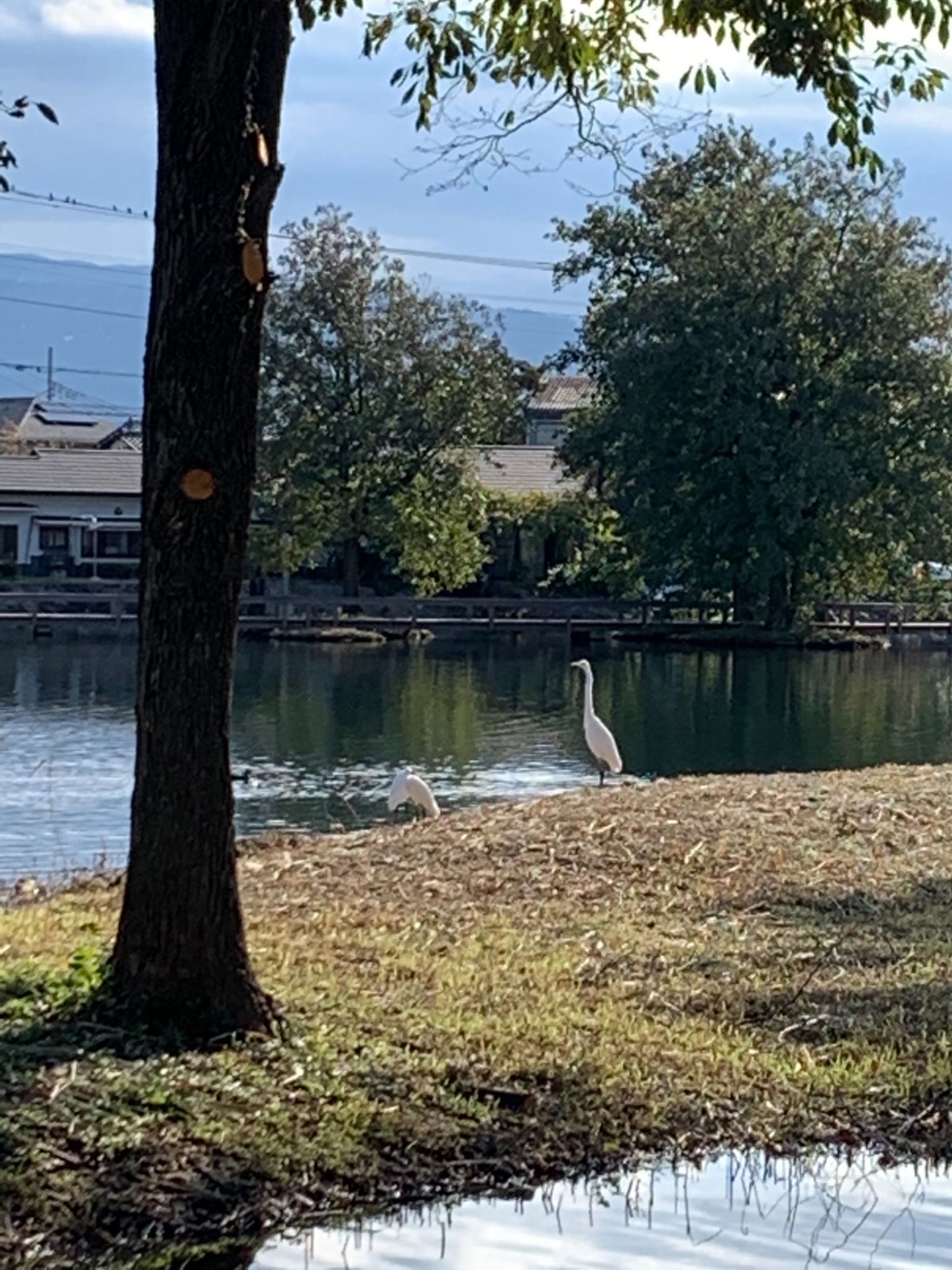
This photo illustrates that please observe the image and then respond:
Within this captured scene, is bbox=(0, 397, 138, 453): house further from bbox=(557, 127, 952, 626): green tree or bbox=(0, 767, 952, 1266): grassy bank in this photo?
bbox=(0, 767, 952, 1266): grassy bank

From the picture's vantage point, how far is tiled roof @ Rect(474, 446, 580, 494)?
7106cm

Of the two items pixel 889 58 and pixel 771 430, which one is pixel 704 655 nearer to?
pixel 771 430

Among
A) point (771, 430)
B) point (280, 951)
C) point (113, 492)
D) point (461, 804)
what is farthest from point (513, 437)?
point (280, 951)

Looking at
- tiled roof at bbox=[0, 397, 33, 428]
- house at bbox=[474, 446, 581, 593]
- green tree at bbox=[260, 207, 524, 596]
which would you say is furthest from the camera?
tiled roof at bbox=[0, 397, 33, 428]

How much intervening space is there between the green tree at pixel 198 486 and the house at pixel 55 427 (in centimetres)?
8009

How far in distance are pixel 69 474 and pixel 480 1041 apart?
67243 millimetres

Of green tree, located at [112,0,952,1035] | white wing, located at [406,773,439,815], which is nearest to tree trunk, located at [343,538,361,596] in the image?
white wing, located at [406,773,439,815]

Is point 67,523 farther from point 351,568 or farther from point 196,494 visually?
point 196,494

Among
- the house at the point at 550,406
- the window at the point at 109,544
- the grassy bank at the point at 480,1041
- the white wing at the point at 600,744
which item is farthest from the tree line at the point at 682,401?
the grassy bank at the point at 480,1041

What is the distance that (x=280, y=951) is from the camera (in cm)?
942

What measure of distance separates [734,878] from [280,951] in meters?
3.60

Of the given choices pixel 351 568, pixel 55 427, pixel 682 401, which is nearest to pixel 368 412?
pixel 351 568

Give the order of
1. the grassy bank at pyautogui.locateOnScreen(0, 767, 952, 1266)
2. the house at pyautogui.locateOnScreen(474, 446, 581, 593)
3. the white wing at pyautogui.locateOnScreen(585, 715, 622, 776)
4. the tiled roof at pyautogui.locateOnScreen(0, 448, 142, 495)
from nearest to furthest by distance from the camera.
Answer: the grassy bank at pyautogui.locateOnScreen(0, 767, 952, 1266) < the white wing at pyautogui.locateOnScreen(585, 715, 622, 776) < the house at pyautogui.locateOnScreen(474, 446, 581, 593) < the tiled roof at pyautogui.locateOnScreen(0, 448, 142, 495)

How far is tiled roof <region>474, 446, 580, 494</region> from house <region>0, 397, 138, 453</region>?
19179 mm
